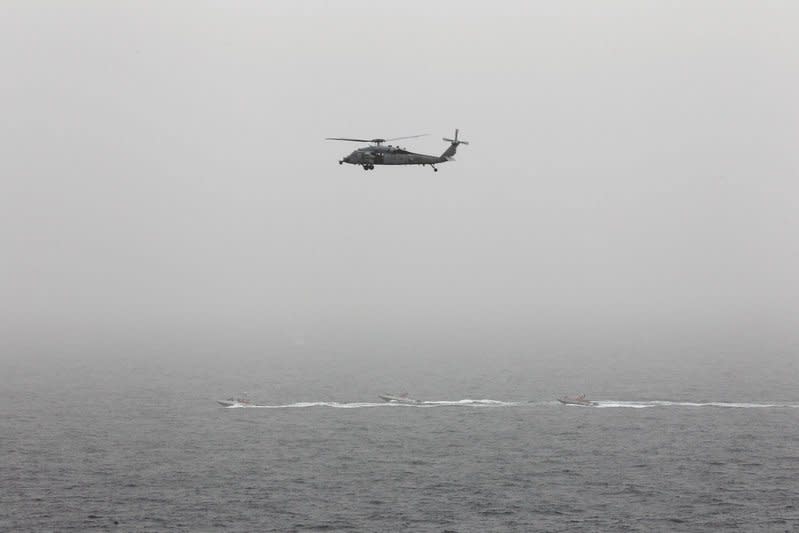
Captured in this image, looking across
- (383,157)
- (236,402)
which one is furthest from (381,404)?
(383,157)

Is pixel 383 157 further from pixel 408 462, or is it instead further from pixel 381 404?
pixel 381 404

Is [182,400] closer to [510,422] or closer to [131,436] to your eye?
[131,436]

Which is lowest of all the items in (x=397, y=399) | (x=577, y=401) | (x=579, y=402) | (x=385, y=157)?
(x=397, y=399)

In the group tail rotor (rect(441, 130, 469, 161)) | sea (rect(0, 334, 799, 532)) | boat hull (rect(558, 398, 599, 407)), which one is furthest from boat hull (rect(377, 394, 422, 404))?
tail rotor (rect(441, 130, 469, 161))

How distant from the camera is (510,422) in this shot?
465ft

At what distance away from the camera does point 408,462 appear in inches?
4513

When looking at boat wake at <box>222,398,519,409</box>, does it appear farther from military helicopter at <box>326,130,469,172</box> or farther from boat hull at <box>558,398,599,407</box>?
military helicopter at <box>326,130,469,172</box>

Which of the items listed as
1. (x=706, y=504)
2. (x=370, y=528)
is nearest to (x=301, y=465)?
(x=370, y=528)

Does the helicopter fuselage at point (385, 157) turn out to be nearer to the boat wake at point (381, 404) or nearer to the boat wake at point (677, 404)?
the boat wake at point (381, 404)

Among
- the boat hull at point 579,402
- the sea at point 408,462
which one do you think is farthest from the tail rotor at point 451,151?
the boat hull at point 579,402

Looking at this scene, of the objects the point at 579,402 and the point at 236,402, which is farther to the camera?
the point at 236,402

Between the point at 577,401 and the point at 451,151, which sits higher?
the point at 451,151

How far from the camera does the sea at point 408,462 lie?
298 feet

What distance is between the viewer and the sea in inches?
3575
